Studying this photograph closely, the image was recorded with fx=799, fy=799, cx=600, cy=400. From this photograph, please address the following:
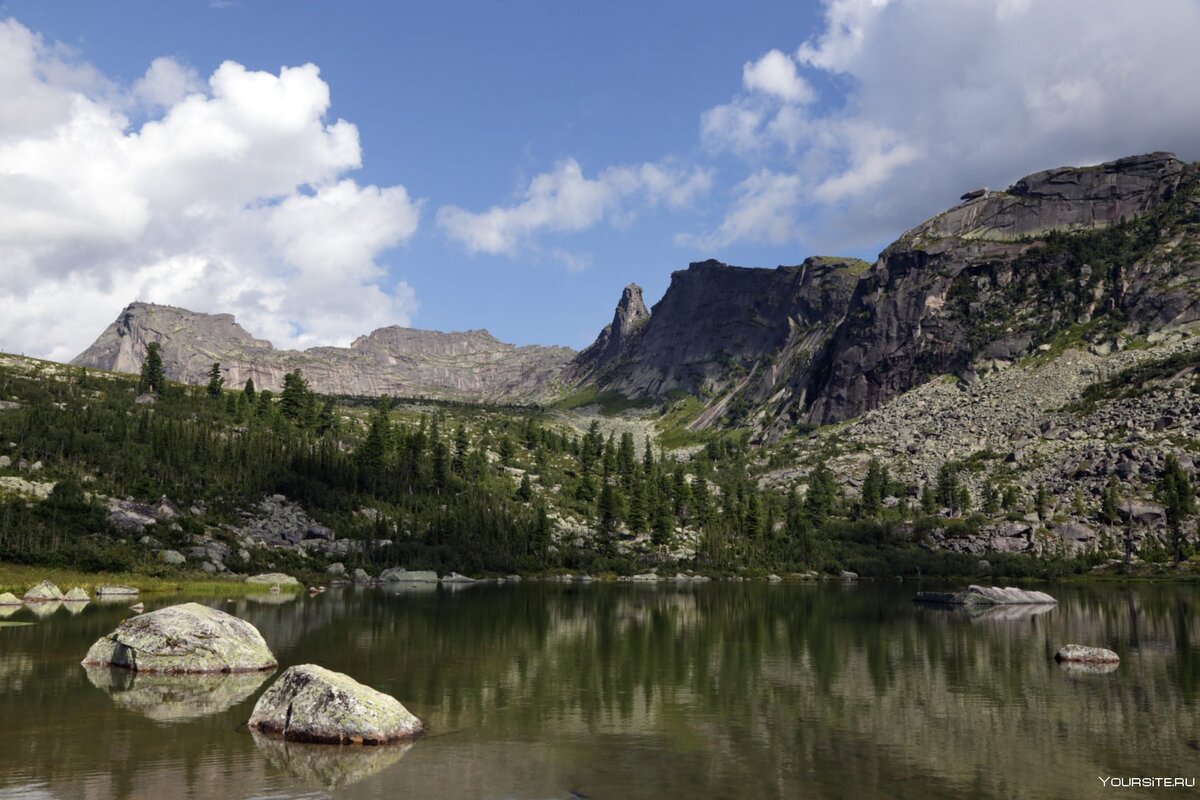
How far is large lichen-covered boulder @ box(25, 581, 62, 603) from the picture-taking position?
293ft

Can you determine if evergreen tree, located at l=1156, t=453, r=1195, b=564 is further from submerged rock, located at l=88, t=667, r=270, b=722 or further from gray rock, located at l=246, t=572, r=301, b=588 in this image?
submerged rock, located at l=88, t=667, r=270, b=722

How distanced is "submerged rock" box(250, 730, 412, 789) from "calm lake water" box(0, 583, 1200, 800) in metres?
0.13

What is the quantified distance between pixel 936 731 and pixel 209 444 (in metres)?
169

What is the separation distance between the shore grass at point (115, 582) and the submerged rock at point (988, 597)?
9364cm

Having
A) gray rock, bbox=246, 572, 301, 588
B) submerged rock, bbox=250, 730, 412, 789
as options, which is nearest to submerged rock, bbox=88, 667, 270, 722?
submerged rock, bbox=250, 730, 412, 789

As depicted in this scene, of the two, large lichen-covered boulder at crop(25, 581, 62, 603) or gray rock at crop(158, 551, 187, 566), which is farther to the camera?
gray rock at crop(158, 551, 187, 566)

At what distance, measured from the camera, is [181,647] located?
143 feet

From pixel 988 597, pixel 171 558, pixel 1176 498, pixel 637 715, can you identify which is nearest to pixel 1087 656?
pixel 637 715

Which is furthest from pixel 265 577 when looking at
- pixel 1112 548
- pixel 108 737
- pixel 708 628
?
pixel 1112 548

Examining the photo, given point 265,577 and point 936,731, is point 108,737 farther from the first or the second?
point 265,577

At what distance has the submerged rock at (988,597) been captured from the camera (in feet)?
354

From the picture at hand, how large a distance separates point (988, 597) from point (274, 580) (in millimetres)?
102684

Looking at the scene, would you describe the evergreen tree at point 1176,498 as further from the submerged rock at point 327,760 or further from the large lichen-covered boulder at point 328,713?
the submerged rock at point 327,760

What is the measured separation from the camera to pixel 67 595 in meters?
90.4
